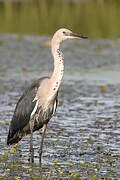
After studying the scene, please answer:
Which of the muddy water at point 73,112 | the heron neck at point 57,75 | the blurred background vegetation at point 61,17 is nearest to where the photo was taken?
the muddy water at point 73,112

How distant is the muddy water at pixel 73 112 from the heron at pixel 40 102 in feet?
1.30

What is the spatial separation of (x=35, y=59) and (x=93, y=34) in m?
6.72

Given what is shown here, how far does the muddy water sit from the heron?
39 centimetres

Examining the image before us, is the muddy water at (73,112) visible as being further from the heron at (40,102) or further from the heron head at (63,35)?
the heron head at (63,35)

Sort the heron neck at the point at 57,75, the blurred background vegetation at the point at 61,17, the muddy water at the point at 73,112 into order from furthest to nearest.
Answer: the blurred background vegetation at the point at 61,17 < the heron neck at the point at 57,75 < the muddy water at the point at 73,112

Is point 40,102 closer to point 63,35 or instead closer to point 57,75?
Answer: point 57,75

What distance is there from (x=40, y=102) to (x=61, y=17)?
71.0ft

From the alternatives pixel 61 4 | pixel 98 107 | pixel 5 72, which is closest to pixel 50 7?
pixel 61 4

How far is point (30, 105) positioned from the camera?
7891 millimetres

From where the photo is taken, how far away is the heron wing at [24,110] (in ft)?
25.8

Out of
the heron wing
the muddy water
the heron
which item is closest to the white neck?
the heron

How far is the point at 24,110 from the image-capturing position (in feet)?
26.1

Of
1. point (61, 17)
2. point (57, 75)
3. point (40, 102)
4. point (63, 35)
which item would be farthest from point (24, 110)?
point (61, 17)

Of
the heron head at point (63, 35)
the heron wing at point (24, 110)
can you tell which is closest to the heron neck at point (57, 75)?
the heron wing at point (24, 110)
